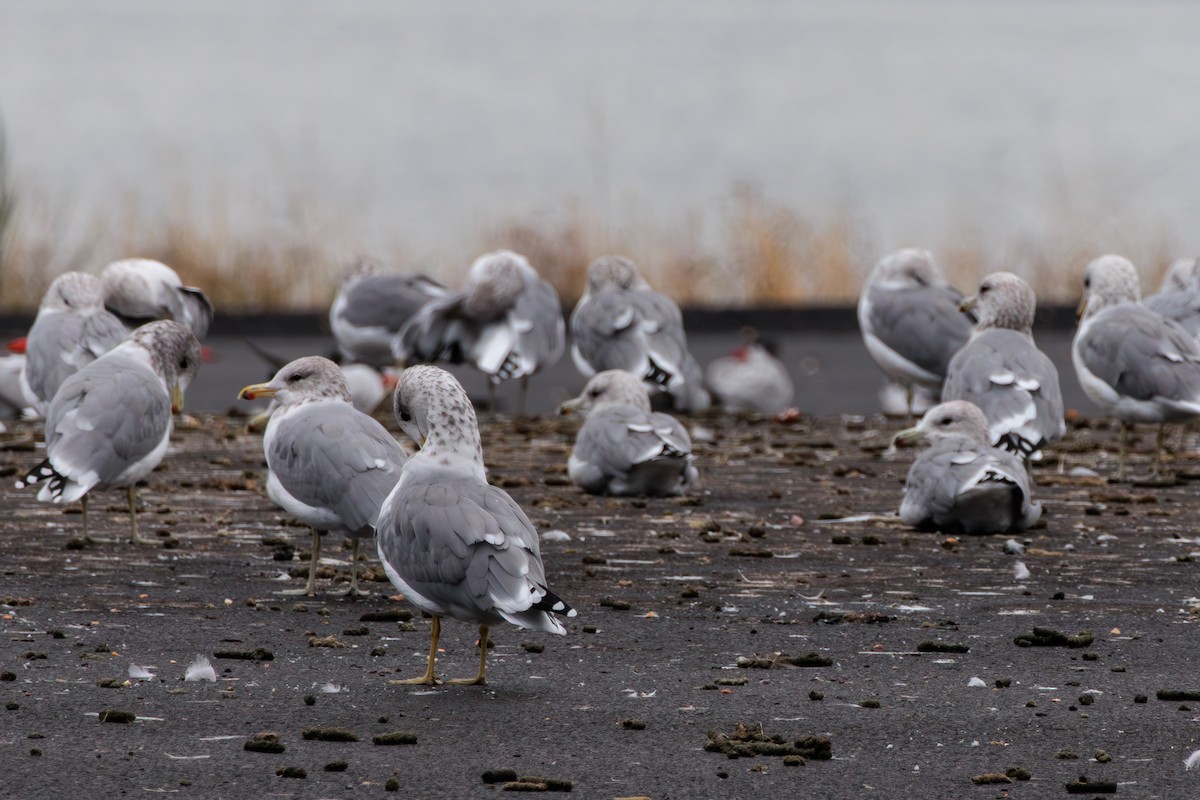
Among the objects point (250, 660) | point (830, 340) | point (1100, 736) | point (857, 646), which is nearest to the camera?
point (1100, 736)

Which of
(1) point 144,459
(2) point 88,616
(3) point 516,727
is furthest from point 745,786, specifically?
(1) point 144,459

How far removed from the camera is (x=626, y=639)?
5.60m

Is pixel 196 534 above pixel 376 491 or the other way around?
the other way around

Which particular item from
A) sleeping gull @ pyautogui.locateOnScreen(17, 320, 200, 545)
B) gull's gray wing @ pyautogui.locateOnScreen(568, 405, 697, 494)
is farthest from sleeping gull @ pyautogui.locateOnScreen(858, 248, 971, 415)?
sleeping gull @ pyautogui.locateOnScreen(17, 320, 200, 545)

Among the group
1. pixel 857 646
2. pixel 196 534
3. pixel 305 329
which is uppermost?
pixel 857 646

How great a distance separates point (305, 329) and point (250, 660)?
51.0 feet

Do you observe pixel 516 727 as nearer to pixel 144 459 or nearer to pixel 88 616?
pixel 88 616

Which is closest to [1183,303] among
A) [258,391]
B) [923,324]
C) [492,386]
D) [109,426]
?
[923,324]

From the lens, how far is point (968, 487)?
7.34 metres

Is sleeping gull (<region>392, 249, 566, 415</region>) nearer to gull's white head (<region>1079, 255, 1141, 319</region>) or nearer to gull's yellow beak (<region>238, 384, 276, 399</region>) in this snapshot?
gull's white head (<region>1079, 255, 1141, 319</region>)

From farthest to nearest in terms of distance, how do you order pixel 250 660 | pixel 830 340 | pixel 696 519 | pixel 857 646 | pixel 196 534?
pixel 830 340, pixel 696 519, pixel 196 534, pixel 857 646, pixel 250 660

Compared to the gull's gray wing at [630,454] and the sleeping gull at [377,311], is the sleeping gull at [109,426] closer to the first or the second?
the gull's gray wing at [630,454]

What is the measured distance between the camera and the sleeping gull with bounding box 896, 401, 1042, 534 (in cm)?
736

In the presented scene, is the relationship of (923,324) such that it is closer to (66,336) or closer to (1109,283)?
(1109,283)
